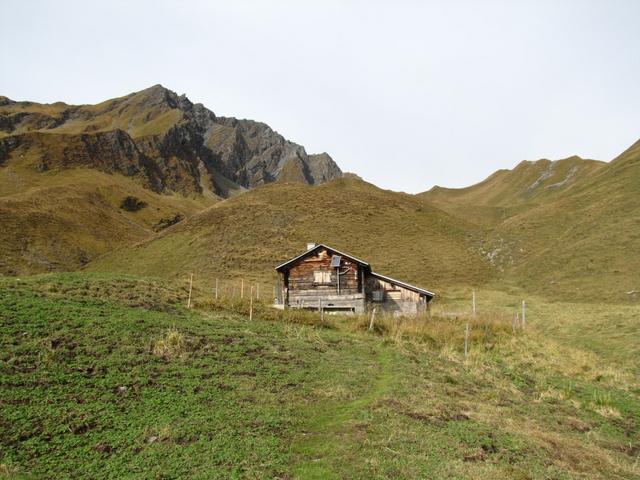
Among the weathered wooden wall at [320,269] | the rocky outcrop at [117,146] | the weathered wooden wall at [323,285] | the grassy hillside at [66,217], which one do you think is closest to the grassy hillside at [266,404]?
the weathered wooden wall at [323,285]

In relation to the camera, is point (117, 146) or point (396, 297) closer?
point (396, 297)

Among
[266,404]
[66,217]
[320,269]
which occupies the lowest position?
[266,404]

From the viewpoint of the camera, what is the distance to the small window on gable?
123 feet

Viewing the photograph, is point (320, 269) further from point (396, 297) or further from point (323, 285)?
point (396, 297)

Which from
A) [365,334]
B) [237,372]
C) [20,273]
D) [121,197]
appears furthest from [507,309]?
[121,197]

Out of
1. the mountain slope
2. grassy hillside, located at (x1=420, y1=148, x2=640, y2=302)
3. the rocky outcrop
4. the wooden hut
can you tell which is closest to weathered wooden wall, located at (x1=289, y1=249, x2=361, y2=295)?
the wooden hut

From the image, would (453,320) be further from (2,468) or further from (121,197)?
(121,197)

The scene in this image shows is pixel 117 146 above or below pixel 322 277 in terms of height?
above

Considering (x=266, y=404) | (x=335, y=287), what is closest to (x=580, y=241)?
(x=335, y=287)

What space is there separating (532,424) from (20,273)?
62.6m

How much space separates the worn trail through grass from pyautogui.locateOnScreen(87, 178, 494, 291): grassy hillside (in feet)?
143

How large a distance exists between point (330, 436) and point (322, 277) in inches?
1095

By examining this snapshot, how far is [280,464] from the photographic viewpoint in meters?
8.39

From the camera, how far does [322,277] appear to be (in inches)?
1484
